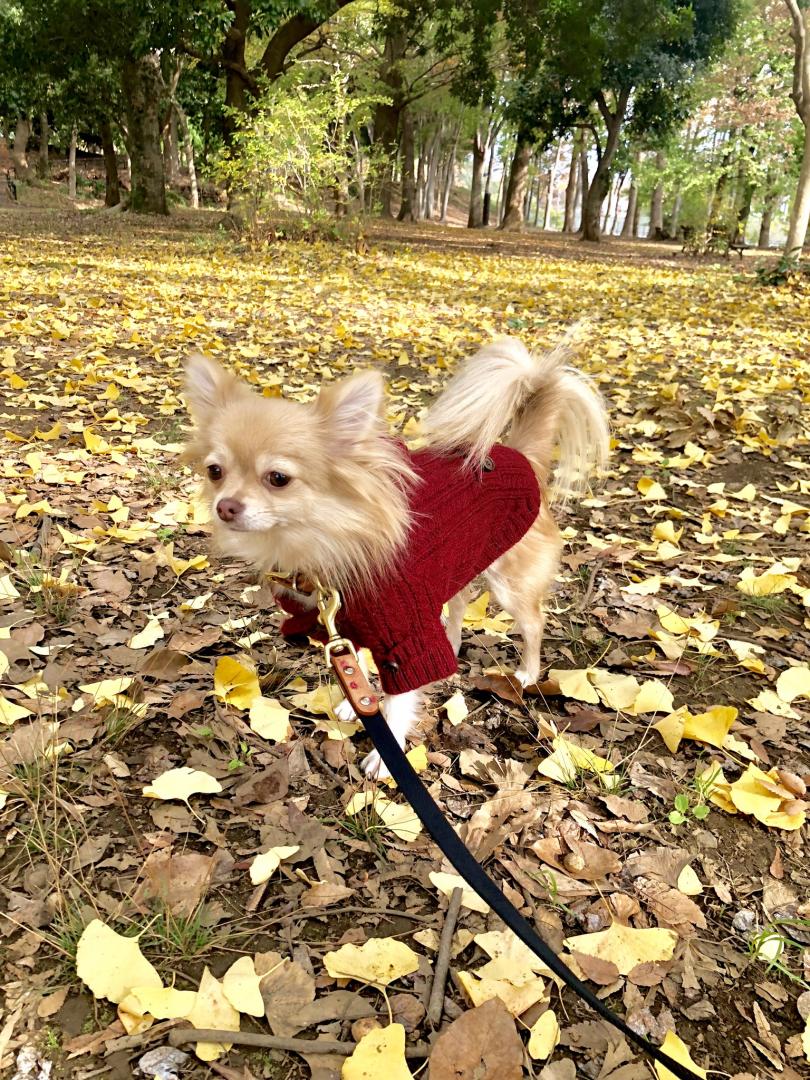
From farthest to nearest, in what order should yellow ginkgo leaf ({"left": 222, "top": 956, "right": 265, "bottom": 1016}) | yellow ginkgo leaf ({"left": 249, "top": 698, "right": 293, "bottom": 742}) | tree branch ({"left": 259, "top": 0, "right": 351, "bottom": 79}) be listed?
tree branch ({"left": 259, "top": 0, "right": 351, "bottom": 79}) → yellow ginkgo leaf ({"left": 249, "top": 698, "right": 293, "bottom": 742}) → yellow ginkgo leaf ({"left": 222, "top": 956, "right": 265, "bottom": 1016})

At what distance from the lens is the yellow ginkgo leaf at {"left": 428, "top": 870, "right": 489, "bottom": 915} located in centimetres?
184

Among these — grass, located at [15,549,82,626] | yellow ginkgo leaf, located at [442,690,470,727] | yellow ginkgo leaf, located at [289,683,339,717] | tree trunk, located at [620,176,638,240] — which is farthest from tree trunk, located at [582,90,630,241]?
yellow ginkgo leaf, located at [289,683,339,717]

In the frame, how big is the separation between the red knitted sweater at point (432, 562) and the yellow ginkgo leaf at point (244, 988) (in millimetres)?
822

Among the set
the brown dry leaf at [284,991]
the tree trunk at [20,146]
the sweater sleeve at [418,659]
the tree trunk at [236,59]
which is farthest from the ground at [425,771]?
the tree trunk at [20,146]

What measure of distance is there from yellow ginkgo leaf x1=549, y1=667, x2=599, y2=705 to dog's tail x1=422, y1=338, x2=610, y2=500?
739 millimetres

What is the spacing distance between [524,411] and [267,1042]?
214 centimetres

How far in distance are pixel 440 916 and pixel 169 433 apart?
12.4 ft

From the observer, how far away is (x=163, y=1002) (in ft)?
4.86

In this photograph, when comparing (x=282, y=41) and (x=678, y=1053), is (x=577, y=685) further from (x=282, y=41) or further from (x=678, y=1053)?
(x=282, y=41)

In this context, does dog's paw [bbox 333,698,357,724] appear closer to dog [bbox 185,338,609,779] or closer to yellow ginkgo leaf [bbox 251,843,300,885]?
dog [bbox 185,338,609,779]

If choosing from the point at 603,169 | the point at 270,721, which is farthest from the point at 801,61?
the point at 270,721

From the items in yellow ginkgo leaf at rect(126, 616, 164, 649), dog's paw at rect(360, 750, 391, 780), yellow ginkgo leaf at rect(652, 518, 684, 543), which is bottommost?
dog's paw at rect(360, 750, 391, 780)

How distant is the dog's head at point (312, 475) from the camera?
1985 millimetres

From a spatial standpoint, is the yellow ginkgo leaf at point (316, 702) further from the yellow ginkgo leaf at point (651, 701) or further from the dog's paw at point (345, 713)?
the yellow ginkgo leaf at point (651, 701)
